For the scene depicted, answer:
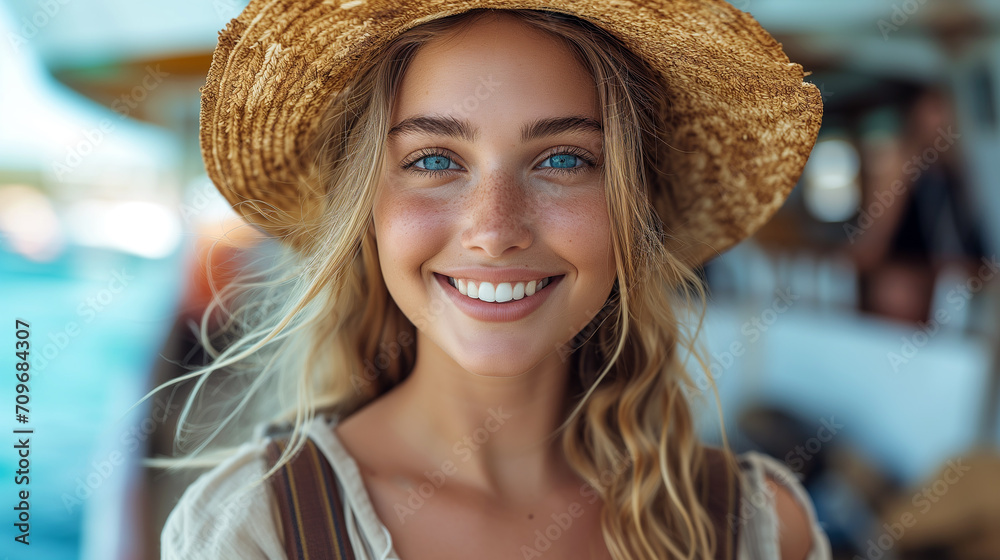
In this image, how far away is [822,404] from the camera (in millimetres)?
3586

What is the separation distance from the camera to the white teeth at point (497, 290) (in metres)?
1.17

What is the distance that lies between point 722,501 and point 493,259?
2.49 ft

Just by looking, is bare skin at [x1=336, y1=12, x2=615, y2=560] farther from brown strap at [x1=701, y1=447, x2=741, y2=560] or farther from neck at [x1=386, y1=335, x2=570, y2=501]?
brown strap at [x1=701, y1=447, x2=741, y2=560]

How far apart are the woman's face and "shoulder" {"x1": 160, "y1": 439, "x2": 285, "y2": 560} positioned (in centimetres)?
41

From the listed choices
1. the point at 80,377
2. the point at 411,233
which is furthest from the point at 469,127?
the point at 80,377

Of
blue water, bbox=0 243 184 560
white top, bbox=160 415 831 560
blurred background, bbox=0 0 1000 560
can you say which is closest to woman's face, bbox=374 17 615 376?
white top, bbox=160 415 831 560

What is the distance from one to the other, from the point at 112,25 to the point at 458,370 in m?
2.92

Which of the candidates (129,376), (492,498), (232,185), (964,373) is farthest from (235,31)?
(964,373)

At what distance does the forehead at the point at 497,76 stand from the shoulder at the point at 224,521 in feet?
2.32

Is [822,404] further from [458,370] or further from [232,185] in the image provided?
[232,185]

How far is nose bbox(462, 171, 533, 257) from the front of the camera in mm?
1096

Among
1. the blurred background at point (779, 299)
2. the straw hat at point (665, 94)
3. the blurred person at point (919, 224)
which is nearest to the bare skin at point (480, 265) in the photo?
the straw hat at point (665, 94)

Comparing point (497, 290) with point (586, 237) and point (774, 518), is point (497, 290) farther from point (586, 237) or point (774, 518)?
point (774, 518)

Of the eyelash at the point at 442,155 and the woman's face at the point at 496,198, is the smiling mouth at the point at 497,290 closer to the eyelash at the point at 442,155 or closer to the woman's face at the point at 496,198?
the woman's face at the point at 496,198
